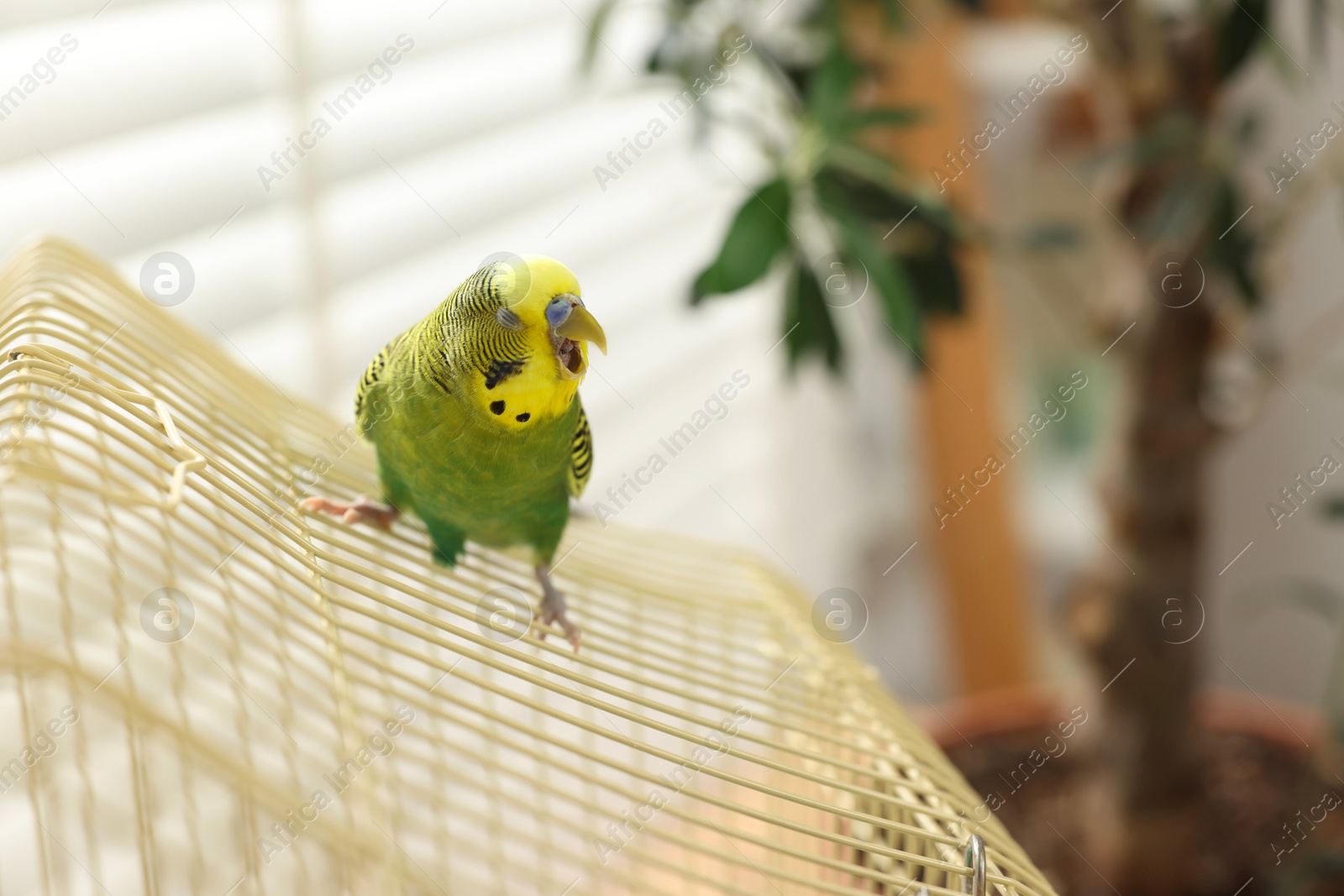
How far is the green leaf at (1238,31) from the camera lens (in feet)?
3.53

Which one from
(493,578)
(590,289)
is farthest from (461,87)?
(493,578)

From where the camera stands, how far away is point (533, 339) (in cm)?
57

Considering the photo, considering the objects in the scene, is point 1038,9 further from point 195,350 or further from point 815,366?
point 195,350

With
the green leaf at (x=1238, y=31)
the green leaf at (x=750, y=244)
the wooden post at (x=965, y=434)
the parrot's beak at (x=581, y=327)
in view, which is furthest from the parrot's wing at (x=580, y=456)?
the wooden post at (x=965, y=434)

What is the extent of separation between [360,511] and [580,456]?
0.17m

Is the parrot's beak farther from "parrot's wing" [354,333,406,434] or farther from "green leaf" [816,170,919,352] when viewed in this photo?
"green leaf" [816,170,919,352]

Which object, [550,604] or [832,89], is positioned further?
[832,89]

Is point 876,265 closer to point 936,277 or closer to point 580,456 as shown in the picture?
point 936,277


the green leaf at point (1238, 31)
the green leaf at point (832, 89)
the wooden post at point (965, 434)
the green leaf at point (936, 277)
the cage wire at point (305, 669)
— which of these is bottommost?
the cage wire at point (305, 669)

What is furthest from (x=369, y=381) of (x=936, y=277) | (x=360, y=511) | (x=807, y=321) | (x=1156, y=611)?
(x=1156, y=611)

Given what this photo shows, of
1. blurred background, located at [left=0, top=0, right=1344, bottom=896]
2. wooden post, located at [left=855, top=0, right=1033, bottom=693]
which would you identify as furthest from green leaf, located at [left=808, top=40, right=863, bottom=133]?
wooden post, located at [left=855, top=0, right=1033, bottom=693]

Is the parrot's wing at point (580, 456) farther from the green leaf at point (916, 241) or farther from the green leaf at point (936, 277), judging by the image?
the green leaf at point (936, 277)

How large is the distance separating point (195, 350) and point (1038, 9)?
3.37 feet

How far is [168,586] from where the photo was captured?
0.61 meters
